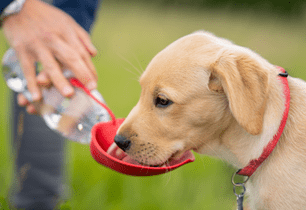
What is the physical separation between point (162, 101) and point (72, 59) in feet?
2.37

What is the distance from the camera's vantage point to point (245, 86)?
208 centimetres

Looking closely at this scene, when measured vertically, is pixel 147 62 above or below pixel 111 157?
below

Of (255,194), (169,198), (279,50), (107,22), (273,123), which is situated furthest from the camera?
(107,22)

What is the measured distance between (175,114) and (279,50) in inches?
419

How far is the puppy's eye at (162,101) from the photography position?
230 cm

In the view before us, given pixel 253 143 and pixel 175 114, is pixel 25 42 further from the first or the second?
pixel 253 143

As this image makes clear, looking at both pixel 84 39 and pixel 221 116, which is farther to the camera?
pixel 84 39

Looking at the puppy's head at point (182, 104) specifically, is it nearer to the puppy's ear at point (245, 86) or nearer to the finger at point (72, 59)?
the puppy's ear at point (245, 86)

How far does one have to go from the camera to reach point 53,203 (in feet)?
11.4

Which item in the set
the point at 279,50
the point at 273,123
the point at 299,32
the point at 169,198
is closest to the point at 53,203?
the point at 169,198

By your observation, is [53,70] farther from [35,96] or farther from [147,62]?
[147,62]

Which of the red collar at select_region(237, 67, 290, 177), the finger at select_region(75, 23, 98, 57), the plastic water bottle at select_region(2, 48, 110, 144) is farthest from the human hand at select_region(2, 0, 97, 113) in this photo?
the red collar at select_region(237, 67, 290, 177)

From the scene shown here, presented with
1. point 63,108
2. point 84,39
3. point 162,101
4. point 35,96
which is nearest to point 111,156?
point 162,101

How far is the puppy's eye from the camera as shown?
230cm
